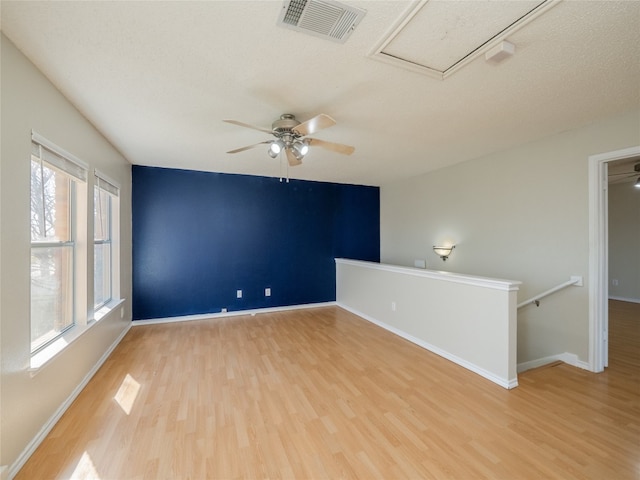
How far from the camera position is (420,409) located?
2160 millimetres

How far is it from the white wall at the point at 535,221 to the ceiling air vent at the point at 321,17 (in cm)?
262

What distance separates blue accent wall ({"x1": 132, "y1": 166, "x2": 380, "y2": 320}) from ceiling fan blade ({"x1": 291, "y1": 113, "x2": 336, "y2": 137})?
2.78 metres

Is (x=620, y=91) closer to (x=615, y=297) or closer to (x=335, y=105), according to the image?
(x=335, y=105)

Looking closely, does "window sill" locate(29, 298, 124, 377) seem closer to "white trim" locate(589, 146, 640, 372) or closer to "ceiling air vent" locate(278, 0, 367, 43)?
"ceiling air vent" locate(278, 0, 367, 43)

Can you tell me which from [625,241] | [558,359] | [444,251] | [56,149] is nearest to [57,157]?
[56,149]

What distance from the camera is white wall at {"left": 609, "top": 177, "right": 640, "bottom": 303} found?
5605 millimetres

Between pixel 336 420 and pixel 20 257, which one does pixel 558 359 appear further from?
pixel 20 257

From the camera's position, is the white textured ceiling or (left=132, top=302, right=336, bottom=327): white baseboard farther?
(left=132, top=302, right=336, bottom=327): white baseboard

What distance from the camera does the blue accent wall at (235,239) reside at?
429 centimetres

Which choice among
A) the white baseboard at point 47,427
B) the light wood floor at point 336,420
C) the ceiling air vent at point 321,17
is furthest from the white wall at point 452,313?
the white baseboard at point 47,427

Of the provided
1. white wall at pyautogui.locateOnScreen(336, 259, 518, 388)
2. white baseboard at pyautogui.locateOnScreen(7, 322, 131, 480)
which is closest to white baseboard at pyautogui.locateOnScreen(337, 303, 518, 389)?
white wall at pyautogui.locateOnScreen(336, 259, 518, 388)

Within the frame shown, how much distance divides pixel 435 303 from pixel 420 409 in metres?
1.34

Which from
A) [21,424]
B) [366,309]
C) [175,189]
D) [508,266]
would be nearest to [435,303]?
[508,266]

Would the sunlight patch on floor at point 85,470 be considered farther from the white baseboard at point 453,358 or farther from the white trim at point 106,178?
the white baseboard at point 453,358
